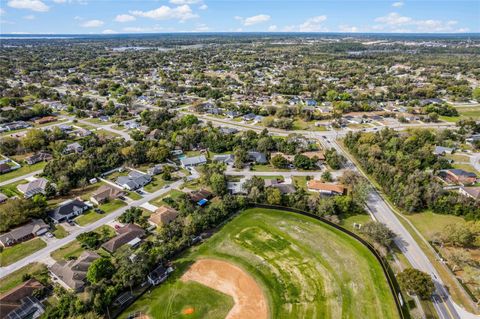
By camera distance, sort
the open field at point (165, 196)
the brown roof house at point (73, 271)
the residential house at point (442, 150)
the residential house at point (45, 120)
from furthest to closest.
Result: the residential house at point (45, 120)
the residential house at point (442, 150)
the open field at point (165, 196)
the brown roof house at point (73, 271)

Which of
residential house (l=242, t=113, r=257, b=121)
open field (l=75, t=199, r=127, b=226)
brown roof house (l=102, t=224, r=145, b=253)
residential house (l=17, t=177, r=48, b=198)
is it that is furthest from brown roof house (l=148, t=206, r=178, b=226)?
residential house (l=242, t=113, r=257, b=121)

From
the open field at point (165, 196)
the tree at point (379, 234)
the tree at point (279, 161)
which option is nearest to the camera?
the tree at point (379, 234)

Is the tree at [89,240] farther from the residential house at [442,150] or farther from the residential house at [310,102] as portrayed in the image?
the residential house at [310,102]

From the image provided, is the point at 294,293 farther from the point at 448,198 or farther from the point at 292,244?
the point at 448,198

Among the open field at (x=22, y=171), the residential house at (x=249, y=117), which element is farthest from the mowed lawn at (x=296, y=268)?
the residential house at (x=249, y=117)

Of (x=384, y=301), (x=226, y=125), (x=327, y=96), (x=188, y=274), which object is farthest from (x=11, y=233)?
(x=327, y=96)

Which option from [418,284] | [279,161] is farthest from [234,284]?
[279,161]
